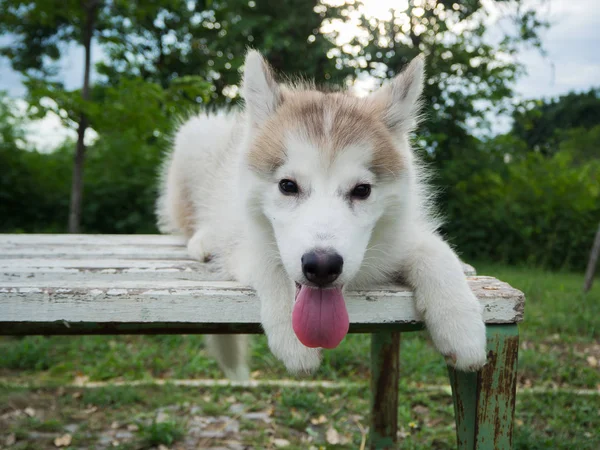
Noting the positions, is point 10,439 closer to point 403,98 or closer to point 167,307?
point 167,307

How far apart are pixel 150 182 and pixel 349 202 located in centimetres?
670

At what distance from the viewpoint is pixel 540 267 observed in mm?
8375

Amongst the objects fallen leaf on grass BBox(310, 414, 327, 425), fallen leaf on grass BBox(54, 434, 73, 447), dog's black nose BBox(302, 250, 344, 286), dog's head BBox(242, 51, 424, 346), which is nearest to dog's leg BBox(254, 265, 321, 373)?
dog's head BBox(242, 51, 424, 346)

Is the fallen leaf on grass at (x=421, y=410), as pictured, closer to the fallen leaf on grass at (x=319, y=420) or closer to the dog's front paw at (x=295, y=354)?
the fallen leaf on grass at (x=319, y=420)

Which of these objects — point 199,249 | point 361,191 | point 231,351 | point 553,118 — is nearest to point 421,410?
point 231,351

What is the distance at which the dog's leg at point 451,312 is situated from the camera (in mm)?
1675

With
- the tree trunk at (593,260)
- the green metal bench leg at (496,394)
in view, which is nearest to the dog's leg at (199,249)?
the green metal bench leg at (496,394)

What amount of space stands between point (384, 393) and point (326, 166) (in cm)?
157

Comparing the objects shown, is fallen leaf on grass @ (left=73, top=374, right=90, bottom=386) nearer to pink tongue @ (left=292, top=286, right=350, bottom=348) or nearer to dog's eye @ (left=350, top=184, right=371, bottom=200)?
pink tongue @ (left=292, top=286, right=350, bottom=348)

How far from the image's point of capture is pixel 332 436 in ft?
10.3

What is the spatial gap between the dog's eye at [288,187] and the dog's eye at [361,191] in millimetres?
197

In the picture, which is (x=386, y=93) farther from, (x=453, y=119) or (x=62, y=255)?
(x=453, y=119)

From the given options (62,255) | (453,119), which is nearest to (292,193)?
(62,255)

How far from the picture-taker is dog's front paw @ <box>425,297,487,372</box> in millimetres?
1670
